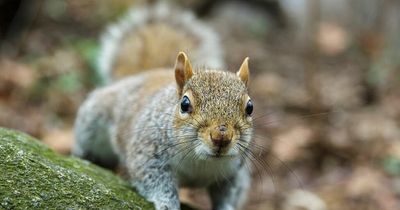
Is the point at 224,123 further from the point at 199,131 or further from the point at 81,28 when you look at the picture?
the point at 81,28

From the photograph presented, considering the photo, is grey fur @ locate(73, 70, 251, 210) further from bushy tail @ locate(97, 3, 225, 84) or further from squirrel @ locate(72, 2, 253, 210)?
bushy tail @ locate(97, 3, 225, 84)

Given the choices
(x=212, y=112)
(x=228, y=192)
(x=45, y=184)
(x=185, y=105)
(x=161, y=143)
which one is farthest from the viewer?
(x=228, y=192)

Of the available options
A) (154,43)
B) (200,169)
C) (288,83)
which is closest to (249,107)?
(200,169)

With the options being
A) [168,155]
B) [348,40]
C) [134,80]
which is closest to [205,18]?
[348,40]

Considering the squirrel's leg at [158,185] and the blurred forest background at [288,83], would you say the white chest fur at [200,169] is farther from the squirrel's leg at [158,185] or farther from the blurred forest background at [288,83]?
the blurred forest background at [288,83]

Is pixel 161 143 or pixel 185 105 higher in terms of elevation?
pixel 185 105

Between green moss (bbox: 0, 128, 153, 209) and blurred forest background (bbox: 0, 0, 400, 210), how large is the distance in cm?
155

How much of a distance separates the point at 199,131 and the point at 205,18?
7.39m

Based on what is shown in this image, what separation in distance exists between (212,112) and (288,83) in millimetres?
6091

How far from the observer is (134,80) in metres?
4.82

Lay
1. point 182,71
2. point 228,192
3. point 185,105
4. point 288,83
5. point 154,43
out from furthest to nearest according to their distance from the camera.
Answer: point 288,83 → point 154,43 → point 228,192 → point 182,71 → point 185,105

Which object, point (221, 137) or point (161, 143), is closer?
point (221, 137)

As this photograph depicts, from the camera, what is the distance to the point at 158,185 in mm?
3725

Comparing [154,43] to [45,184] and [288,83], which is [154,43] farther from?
[288,83]
